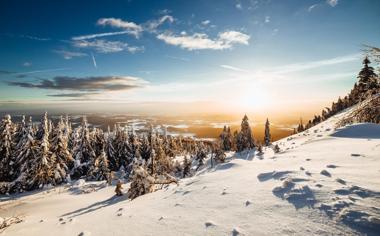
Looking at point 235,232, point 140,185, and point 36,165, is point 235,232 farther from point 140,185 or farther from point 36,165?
point 36,165

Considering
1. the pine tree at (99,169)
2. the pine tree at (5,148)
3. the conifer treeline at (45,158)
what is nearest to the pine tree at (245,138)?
the conifer treeline at (45,158)

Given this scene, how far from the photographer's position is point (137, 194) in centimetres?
1052

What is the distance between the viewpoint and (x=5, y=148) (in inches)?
1257

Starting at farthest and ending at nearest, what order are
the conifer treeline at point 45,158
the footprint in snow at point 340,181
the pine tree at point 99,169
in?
the pine tree at point 99,169 → the conifer treeline at point 45,158 → the footprint in snow at point 340,181

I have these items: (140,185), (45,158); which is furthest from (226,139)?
(140,185)

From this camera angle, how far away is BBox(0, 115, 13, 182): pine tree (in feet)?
104

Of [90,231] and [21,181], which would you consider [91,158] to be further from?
[90,231]

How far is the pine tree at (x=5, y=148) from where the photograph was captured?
31.6m

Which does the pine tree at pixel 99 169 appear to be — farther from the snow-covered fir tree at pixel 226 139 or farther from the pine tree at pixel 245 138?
the snow-covered fir tree at pixel 226 139

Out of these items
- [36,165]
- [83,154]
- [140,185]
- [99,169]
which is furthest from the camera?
[83,154]

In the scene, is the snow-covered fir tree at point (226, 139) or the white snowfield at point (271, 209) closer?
the white snowfield at point (271, 209)

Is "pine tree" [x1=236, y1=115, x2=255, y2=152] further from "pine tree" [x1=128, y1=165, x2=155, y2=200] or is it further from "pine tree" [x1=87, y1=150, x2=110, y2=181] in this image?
"pine tree" [x1=128, y1=165, x2=155, y2=200]

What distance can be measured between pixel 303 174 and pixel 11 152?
42.0 m

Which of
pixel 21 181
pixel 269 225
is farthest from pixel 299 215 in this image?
pixel 21 181
